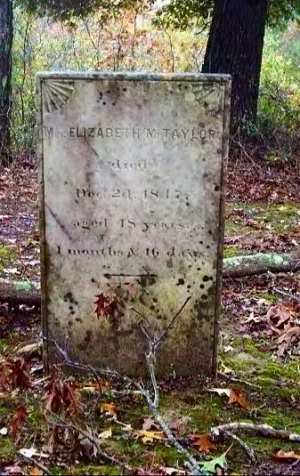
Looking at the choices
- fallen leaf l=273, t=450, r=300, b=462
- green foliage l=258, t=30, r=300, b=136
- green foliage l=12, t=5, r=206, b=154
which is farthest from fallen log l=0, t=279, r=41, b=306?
green foliage l=258, t=30, r=300, b=136

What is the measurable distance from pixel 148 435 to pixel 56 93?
157cm

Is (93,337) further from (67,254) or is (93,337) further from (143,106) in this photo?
Answer: (143,106)

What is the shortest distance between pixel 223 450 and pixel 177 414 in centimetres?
39

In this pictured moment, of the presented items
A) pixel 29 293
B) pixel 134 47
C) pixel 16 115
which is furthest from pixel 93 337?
pixel 134 47

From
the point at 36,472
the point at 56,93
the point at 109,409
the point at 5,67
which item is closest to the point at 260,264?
the point at 109,409

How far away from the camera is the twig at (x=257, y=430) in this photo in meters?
3.32

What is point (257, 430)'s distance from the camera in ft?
11.0

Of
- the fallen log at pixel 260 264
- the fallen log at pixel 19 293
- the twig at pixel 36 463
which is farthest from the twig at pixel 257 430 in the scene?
the fallen log at pixel 260 264

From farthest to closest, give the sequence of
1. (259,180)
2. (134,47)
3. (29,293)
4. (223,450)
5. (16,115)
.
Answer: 1. (134,47)
2. (16,115)
3. (259,180)
4. (29,293)
5. (223,450)

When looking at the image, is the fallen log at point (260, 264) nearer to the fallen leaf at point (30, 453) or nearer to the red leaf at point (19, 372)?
the red leaf at point (19, 372)

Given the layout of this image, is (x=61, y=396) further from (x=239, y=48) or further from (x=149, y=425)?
(x=239, y=48)

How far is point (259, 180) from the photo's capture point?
9211 millimetres

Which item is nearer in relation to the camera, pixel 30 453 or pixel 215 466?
pixel 215 466

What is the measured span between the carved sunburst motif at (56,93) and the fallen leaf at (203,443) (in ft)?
5.20
